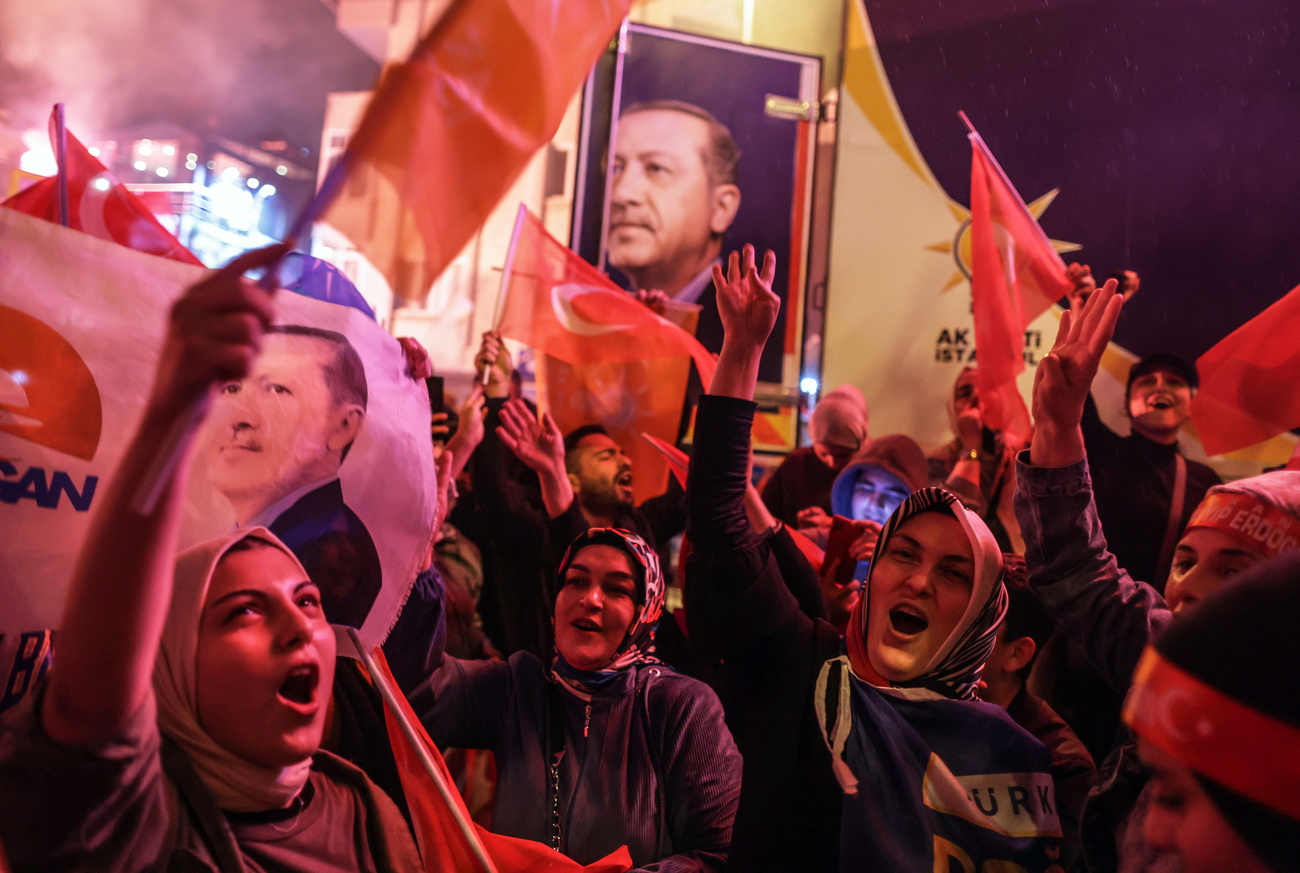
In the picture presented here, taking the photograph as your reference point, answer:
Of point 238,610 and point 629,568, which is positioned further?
point 629,568

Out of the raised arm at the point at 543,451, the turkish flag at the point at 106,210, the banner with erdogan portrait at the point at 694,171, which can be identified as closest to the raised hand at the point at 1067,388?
the raised arm at the point at 543,451

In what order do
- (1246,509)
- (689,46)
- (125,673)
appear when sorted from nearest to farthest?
(125,673) → (1246,509) → (689,46)

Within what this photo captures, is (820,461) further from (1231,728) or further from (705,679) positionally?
(1231,728)

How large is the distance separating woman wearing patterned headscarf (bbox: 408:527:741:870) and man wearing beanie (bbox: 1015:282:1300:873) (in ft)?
2.45

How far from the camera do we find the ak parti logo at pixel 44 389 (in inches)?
55.1

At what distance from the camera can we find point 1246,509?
1.66 meters

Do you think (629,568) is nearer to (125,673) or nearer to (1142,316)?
(125,673)

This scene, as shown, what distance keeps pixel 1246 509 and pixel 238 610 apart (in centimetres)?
163

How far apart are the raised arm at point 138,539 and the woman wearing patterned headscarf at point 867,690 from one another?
114cm

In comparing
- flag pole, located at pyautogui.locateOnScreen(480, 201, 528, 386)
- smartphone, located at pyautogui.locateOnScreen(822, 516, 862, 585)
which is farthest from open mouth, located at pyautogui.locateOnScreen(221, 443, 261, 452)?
flag pole, located at pyautogui.locateOnScreen(480, 201, 528, 386)

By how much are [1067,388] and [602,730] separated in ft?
3.81

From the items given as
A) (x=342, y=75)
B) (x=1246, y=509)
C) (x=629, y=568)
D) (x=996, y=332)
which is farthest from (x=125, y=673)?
(x=342, y=75)

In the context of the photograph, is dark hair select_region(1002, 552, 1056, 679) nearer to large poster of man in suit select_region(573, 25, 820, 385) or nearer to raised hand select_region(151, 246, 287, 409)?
raised hand select_region(151, 246, 287, 409)

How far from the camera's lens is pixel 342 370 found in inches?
65.6
